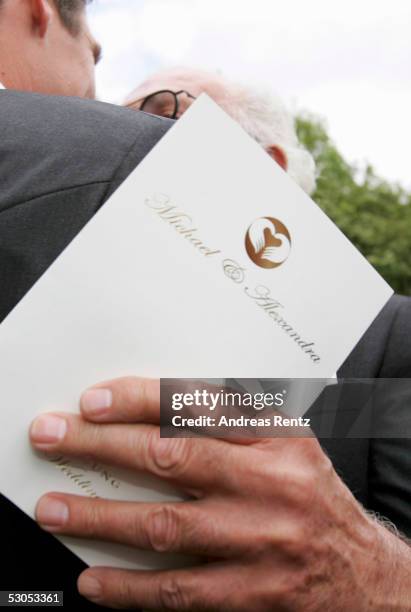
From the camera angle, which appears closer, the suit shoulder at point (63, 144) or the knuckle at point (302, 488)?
the knuckle at point (302, 488)

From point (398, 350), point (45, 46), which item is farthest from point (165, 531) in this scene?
point (45, 46)

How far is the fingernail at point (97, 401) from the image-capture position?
2.68ft

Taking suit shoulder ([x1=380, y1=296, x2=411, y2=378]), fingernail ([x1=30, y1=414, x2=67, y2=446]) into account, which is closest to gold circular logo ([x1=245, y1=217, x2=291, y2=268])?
fingernail ([x1=30, y1=414, x2=67, y2=446])

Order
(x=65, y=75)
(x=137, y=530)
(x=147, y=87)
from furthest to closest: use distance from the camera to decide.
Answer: (x=147, y=87)
(x=65, y=75)
(x=137, y=530)

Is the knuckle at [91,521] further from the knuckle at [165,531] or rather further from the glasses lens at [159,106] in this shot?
the glasses lens at [159,106]

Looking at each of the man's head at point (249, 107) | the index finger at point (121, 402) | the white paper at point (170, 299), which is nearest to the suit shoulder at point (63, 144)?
the white paper at point (170, 299)

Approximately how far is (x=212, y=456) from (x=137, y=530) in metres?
0.13

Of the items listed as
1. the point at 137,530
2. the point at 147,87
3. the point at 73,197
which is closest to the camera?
the point at 137,530

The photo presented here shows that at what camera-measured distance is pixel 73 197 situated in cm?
98

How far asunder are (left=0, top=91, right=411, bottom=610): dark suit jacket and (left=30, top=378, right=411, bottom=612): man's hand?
21 cm

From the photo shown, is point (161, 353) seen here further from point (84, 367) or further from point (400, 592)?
point (400, 592)

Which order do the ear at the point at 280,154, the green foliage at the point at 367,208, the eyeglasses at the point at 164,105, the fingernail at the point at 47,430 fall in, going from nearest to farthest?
the fingernail at the point at 47,430
the eyeglasses at the point at 164,105
the ear at the point at 280,154
the green foliage at the point at 367,208

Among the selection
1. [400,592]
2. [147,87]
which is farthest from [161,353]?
[147,87]

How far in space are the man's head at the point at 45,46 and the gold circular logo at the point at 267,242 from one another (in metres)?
0.86
